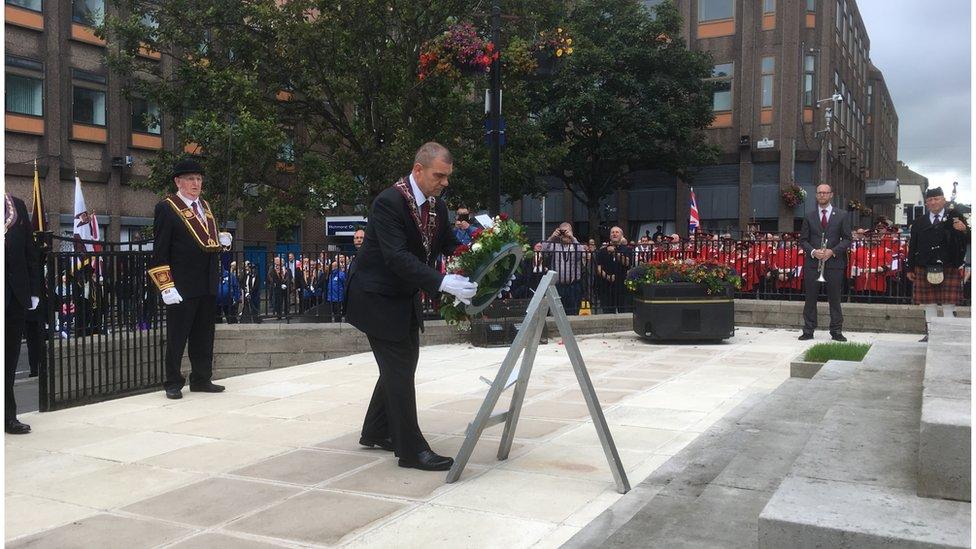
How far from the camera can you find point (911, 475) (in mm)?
3246

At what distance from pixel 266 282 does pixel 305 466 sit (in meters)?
6.42

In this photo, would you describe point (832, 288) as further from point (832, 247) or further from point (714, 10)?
point (714, 10)

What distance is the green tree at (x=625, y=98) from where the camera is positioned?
125 feet

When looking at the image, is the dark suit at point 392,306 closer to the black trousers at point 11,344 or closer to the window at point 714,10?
the black trousers at point 11,344

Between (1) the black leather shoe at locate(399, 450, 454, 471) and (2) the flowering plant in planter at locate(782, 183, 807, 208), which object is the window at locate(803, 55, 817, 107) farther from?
(1) the black leather shoe at locate(399, 450, 454, 471)

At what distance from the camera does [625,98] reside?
39750 millimetres

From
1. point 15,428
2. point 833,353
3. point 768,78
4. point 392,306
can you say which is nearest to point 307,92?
point 15,428

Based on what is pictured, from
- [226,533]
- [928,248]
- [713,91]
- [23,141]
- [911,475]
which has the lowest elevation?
[226,533]

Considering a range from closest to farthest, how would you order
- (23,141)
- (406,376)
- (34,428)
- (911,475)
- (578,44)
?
(911,475) → (406,376) → (34,428) → (23,141) → (578,44)

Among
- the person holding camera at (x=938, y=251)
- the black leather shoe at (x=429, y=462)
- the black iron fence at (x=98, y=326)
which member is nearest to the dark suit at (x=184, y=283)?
the black iron fence at (x=98, y=326)

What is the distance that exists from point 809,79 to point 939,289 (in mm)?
35932

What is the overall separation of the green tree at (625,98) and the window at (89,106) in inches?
754

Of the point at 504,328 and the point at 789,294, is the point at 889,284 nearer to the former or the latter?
the point at 789,294

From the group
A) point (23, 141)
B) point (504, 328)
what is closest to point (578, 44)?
point (23, 141)
